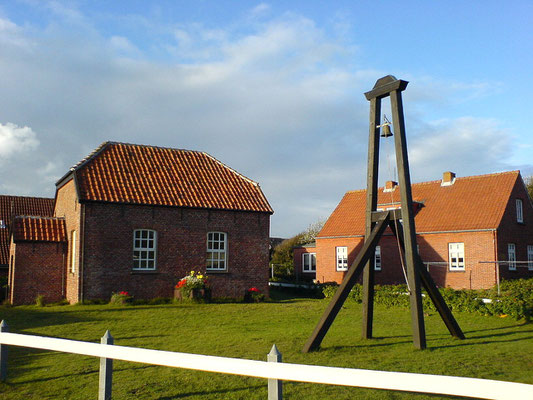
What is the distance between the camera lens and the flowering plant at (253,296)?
21.9 m

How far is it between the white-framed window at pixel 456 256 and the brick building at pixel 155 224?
36.9 feet

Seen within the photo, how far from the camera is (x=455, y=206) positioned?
28906 mm

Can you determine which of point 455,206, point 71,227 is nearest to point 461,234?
point 455,206

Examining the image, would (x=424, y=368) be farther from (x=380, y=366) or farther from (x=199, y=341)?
(x=199, y=341)

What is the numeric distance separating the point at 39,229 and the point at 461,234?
21377 mm

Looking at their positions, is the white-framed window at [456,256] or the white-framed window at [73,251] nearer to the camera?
the white-framed window at [73,251]

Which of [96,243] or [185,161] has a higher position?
[185,161]

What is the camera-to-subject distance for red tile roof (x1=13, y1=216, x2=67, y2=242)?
65.4ft

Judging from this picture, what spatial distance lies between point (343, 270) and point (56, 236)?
18388 millimetres

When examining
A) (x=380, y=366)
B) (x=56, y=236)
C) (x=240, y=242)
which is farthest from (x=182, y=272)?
(x=380, y=366)

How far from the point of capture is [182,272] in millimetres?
21062

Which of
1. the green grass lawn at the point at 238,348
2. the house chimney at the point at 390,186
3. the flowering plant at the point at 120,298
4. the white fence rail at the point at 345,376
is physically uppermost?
the house chimney at the point at 390,186

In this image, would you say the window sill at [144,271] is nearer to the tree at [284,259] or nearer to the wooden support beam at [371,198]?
the wooden support beam at [371,198]

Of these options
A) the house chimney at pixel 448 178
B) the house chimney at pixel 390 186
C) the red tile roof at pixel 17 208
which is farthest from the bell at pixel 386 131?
the red tile roof at pixel 17 208
